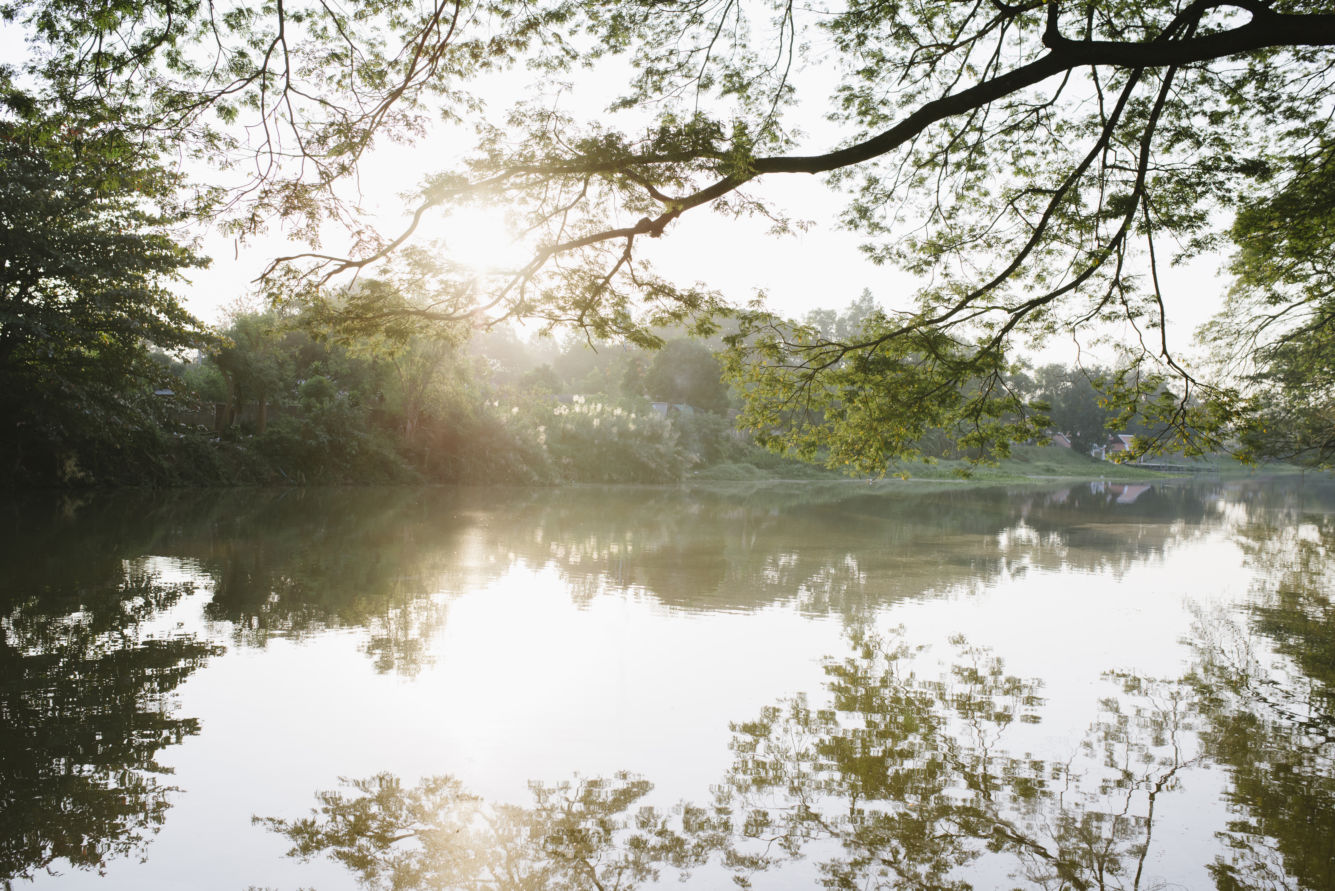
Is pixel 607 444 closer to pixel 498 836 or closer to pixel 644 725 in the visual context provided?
pixel 644 725

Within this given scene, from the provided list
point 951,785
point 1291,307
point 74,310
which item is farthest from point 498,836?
point 74,310

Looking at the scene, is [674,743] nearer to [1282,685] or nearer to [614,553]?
[1282,685]

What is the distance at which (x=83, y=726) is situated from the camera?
183 inches

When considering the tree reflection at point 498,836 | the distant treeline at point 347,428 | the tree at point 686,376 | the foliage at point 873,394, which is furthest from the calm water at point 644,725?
the tree at point 686,376

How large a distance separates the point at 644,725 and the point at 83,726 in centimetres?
322

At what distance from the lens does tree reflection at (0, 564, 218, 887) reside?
3.51m

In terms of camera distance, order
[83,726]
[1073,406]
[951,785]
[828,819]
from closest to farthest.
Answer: [828,819] < [951,785] < [83,726] < [1073,406]

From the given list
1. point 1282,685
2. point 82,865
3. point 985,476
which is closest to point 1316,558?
point 1282,685

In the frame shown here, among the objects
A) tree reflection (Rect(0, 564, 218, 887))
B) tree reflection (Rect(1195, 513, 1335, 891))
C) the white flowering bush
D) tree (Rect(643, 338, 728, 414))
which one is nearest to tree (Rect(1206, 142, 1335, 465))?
tree reflection (Rect(1195, 513, 1335, 891))

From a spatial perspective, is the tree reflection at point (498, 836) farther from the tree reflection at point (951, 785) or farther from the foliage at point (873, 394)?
the foliage at point (873, 394)

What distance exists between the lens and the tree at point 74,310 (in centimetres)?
1498

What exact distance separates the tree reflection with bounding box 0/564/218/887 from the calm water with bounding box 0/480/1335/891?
0.07 ft

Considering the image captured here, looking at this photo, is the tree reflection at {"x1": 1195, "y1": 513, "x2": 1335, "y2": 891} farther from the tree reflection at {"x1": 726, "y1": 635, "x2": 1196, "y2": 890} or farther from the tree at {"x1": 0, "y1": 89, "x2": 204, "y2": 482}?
the tree at {"x1": 0, "y1": 89, "x2": 204, "y2": 482}

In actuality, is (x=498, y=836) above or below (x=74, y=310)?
below
